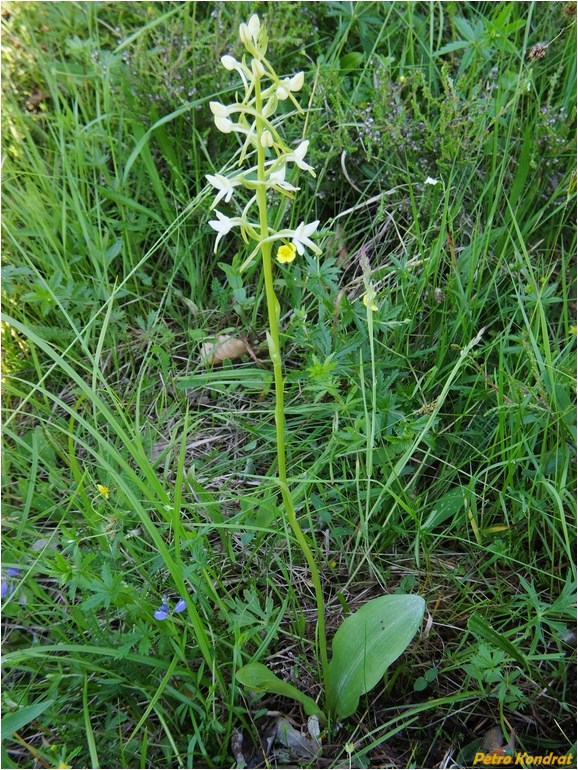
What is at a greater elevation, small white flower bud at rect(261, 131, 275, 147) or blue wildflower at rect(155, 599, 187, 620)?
small white flower bud at rect(261, 131, 275, 147)

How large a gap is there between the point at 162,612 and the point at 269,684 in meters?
0.28

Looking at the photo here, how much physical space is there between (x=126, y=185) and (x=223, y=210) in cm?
37

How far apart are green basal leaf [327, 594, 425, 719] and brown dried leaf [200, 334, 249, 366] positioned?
2.99 feet

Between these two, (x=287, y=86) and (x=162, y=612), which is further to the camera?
(x=162, y=612)

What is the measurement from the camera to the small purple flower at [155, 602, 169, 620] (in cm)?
145

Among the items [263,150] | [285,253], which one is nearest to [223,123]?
[263,150]

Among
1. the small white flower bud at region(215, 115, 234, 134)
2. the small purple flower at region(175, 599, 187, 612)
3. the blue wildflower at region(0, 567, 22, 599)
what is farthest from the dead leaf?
the small white flower bud at region(215, 115, 234, 134)

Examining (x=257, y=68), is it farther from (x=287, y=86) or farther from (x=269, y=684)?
(x=269, y=684)

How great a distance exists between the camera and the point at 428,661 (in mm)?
1571

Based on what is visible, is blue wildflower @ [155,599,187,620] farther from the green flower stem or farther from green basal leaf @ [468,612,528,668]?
green basal leaf @ [468,612,528,668]

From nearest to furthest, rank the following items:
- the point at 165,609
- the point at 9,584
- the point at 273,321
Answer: the point at 273,321 < the point at 165,609 < the point at 9,584

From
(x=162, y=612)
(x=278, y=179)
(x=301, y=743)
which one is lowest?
(x=301, y=743)

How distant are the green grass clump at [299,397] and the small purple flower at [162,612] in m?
0.02

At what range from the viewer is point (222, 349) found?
208 cm
